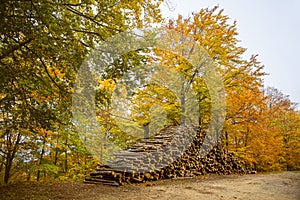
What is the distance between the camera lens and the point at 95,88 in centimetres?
398

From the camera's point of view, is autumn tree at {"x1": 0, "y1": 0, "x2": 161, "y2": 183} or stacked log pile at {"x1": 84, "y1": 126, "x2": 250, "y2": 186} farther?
stacked log pile at {"x1": 84, "y1": 126, "x2": 250, "y2": 186}

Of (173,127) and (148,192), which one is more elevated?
(173,127)

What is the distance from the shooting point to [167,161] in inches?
262

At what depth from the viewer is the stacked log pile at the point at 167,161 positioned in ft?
17.5

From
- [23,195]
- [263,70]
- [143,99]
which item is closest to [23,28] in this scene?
[23,195]

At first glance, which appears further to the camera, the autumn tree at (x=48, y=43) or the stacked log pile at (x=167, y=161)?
the stacked log pile at (x=167, y=161)

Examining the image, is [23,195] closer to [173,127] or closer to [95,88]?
[95,88]

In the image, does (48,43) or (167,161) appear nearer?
(48,43)

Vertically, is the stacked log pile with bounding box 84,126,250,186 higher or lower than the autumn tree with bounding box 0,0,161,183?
lower

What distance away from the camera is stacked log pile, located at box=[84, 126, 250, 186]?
5.34 metres

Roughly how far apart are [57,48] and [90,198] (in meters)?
2.49

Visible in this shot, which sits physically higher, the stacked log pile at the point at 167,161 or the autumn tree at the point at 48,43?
the autumn tree at the point at 48,43

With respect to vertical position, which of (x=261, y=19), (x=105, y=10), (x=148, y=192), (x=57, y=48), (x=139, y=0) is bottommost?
(x=148, y=192)

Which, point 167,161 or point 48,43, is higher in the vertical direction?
point 48,43
